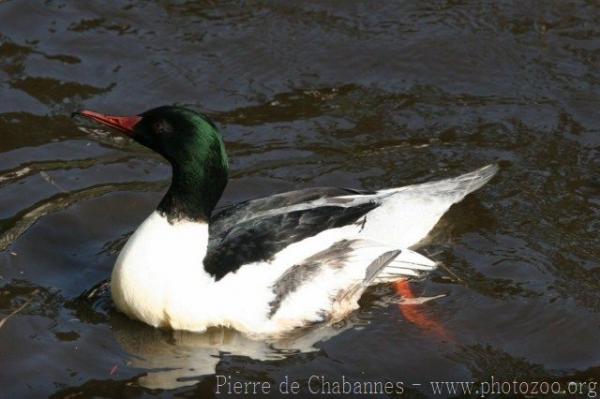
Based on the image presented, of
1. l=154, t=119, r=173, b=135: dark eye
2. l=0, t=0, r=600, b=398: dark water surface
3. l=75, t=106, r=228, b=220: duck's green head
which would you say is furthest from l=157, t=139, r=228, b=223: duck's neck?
l=0, t=0, r=600, b=398: dark water surface

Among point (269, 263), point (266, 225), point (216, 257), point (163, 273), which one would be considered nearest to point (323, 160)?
point (266, 225)

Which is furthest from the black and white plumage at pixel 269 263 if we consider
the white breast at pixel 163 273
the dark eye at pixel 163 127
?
the dark eye at pixel 163 127

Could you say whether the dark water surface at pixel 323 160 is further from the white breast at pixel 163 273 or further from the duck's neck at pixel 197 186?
the duck's neck at pixel 197 186

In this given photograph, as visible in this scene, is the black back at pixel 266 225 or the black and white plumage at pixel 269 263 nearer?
the black and white plumage at pixel 269 263

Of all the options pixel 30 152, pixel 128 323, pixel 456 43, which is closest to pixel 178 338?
pixel 128 323

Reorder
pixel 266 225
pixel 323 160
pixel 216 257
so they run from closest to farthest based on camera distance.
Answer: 1. pixel 216 257
2. pixel 266 225
3. pixel 323 160

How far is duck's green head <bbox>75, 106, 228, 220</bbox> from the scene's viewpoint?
277 inches

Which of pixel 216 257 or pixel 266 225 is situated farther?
pixel 266 225

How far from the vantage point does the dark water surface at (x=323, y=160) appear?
6.99 meters

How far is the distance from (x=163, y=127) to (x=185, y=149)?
0.20 metres

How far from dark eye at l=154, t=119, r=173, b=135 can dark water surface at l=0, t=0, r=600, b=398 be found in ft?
4.16

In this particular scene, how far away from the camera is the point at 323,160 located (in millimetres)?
9250

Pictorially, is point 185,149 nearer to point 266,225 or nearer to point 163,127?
point 163,127

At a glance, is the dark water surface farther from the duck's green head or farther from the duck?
the duck's green head
